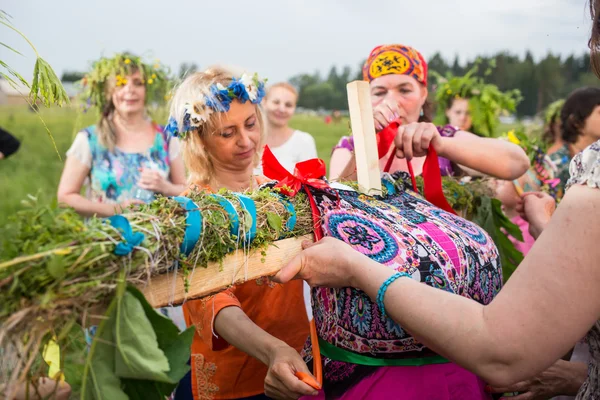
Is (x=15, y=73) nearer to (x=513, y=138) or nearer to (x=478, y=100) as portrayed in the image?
(x=513, y=138)

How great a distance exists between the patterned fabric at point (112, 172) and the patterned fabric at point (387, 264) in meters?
3.09

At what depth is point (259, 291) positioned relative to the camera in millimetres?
2207

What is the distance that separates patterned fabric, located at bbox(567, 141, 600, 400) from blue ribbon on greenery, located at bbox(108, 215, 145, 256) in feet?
3.17

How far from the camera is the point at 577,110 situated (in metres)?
4.93

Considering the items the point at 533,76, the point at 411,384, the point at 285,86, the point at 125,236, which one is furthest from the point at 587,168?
the point at 533,76

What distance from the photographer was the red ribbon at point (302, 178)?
1671mm

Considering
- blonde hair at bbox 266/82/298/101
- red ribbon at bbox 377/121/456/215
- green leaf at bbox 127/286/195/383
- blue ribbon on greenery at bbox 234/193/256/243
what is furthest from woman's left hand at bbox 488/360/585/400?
blonde hair at bbox 266/82/298/101

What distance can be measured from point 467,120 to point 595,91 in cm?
162

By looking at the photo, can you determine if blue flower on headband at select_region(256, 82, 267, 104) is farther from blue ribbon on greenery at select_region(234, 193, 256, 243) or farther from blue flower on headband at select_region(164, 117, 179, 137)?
blue ribbon on greenery at select_region(234, 193, 256, 243)

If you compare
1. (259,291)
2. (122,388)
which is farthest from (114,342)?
(259,291)

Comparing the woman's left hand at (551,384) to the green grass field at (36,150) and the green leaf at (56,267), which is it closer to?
the green leaf at (56,267)

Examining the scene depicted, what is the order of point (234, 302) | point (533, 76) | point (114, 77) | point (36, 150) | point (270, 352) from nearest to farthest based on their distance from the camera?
1. point (270, 352)
2. point (234, 302)
3. point (114, 77)
4. point (533, 76)
5. point (36, 150)

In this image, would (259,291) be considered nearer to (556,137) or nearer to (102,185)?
(102,185)

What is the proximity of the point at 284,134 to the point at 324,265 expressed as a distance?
4648 millimetres
